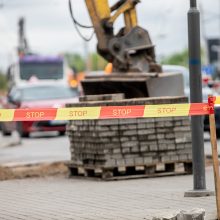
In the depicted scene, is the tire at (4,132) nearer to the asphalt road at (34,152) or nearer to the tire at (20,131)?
the tire at (20,131)

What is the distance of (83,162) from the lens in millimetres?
14109

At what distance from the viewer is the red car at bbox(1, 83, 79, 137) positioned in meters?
28.7

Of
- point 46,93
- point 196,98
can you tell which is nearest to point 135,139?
point 196,98

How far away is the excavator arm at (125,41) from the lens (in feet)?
53.0

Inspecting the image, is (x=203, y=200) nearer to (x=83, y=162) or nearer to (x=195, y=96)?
(x=195, y=96)

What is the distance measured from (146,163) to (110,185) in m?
1.01

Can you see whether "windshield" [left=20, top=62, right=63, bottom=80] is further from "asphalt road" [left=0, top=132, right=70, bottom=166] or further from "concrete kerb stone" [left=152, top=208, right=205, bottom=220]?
"concrete kerb stone" [left=152, top=208, right=205, bottom=220]

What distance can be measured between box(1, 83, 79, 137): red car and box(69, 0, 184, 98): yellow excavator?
39.2 ft

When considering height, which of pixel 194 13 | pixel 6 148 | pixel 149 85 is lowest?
pixel 6 148

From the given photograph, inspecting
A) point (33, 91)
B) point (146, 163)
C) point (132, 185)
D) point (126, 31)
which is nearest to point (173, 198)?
point (132, 185)

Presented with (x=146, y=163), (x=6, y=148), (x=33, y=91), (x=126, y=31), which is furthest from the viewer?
(x=33, y=91)

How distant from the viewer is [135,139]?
1362cm

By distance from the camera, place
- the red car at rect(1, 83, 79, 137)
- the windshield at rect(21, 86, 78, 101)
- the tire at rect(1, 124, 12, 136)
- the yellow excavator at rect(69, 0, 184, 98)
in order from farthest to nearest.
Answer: the tire at rect(1, 124, 12, 136) → the windshield at rect(21, 86, 78, 101) → the red car at rect(1, 83, 79, 137) → the yellow excavator at rect(69, 0, 184, 98)

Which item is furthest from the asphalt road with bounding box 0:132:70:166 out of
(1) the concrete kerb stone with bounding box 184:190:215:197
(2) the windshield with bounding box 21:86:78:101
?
(1) the concrete kerb stone with bounding box 184:190:215:197
